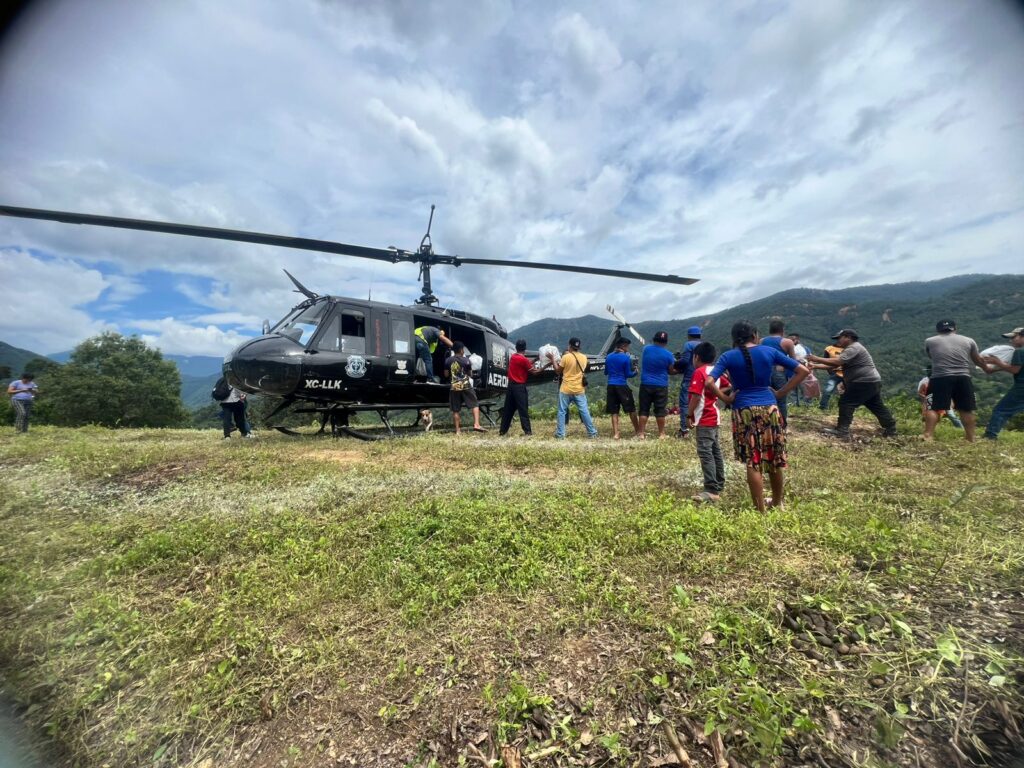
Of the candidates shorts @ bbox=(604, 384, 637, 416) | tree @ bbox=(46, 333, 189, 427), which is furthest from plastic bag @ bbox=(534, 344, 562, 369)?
tree @ bbox=(46, 333, 189, 427)

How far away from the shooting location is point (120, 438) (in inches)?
384

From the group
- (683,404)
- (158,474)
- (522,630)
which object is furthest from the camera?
(683,404)

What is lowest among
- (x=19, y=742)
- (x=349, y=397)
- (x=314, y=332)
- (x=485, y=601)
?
(x=19, y=742)

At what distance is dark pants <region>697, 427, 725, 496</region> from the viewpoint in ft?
14.7

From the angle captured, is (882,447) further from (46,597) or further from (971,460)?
(46,597)

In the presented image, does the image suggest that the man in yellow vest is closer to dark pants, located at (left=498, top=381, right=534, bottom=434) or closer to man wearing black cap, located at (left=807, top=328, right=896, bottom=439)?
dark pants, located at (left=498, top=381, right=534, bottom=434)

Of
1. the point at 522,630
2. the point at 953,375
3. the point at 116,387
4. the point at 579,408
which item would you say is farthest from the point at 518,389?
the point at 116,387

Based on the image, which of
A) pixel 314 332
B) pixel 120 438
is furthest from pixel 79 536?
pixel 120 438

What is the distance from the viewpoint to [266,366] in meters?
7.52

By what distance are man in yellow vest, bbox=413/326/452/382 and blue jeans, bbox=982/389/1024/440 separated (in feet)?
31.6

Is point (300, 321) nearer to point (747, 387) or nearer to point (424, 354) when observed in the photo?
point (424, 354)

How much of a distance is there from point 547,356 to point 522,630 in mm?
8017

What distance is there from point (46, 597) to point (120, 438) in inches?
350

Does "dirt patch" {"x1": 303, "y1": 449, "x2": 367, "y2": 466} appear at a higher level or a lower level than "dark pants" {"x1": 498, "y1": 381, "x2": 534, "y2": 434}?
lower
